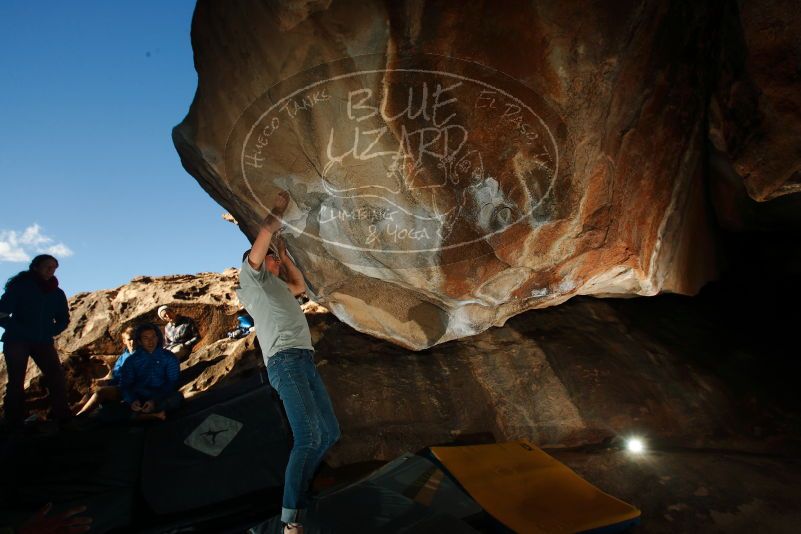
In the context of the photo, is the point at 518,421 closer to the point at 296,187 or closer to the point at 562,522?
the point at 562,522

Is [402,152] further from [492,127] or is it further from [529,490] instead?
[529,490]

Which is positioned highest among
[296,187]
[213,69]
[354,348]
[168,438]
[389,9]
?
[213,69]

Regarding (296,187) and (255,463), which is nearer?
(296,187)

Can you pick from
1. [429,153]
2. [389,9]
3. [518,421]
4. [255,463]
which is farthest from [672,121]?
[255,463]

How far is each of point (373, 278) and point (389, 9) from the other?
80.0 inches

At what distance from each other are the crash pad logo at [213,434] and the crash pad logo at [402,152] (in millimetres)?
1770

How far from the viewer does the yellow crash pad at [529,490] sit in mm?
2535

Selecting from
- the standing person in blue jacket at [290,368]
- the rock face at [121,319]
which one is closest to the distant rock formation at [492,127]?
the standing person in blue jacket at [290,368]

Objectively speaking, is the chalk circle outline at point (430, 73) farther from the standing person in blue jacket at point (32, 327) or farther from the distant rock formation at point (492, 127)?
the standing person in blue jacket at point (32, 327)

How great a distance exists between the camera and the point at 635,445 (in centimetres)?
354

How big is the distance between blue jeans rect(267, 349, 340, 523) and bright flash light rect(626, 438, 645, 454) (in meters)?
2.64

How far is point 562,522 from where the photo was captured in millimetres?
2527

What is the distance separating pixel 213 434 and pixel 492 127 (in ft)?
10.1


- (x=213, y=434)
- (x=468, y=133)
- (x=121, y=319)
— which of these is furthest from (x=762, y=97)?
(x=121, y=319)
